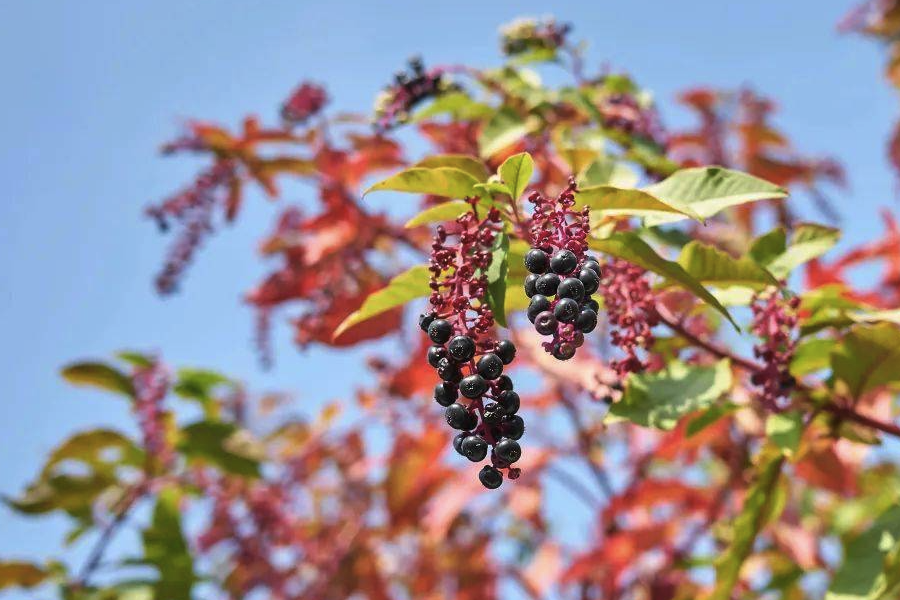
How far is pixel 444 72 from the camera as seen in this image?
224 centimetres

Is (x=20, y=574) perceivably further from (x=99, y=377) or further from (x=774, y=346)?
(x=774, y=346)

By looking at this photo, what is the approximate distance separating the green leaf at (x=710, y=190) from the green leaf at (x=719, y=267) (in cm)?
12

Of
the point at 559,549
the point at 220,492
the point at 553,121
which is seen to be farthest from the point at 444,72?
the point at 559,549

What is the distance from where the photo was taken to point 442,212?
145 centimetres

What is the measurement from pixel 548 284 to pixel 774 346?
2.11 ft

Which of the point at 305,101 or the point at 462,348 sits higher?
the point at 305,101

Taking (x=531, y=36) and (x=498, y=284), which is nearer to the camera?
(x=498, y=284)

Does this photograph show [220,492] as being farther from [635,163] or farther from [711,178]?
[711,178]

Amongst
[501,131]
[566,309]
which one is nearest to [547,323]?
[566,309]

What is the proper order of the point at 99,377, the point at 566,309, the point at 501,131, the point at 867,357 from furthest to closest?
the point at 99,377 < the point at 501,131 < the point at 867,357 < the point at 566,309

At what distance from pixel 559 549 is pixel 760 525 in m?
2.09

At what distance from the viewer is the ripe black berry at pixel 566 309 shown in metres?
1.04

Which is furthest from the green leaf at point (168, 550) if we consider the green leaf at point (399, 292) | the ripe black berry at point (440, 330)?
the ripe black berry at point (440, 330)

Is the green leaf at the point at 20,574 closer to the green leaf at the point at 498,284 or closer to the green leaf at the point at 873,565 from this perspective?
the green leaf at the point at 498,284
